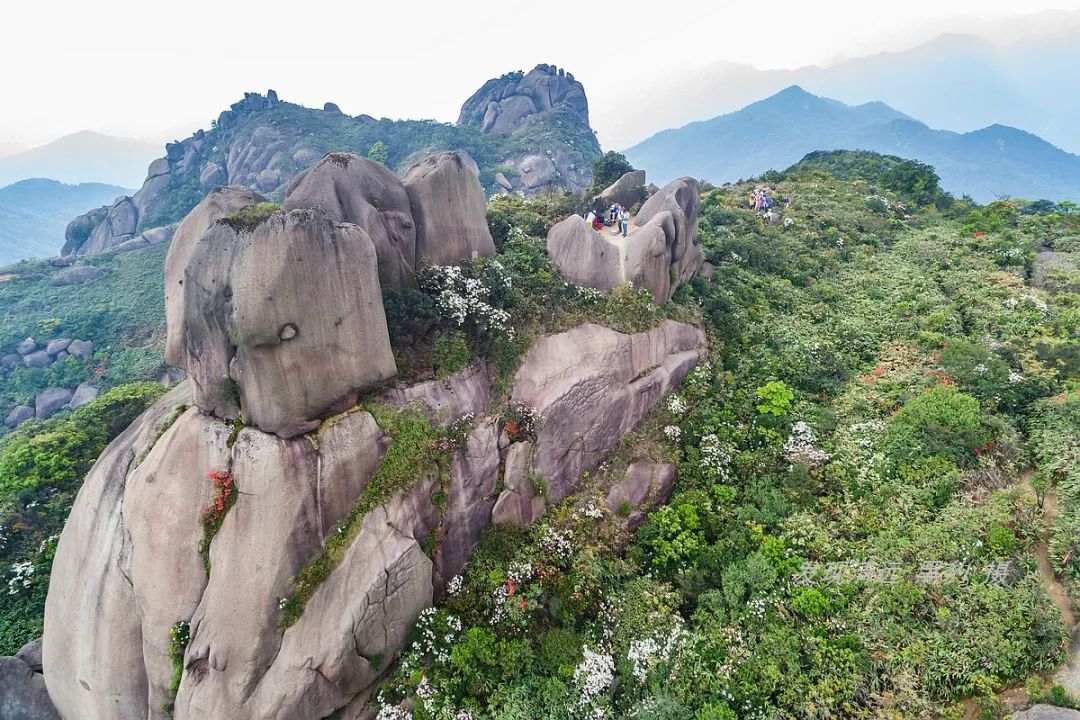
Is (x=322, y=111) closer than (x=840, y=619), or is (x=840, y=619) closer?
(x=840, y=619)

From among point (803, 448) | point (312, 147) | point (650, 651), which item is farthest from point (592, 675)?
point (312, 147)

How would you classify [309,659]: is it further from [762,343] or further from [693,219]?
[693,219]

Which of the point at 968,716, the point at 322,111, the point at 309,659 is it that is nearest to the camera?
the point at 968,716

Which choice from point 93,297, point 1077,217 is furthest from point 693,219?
point 93,297

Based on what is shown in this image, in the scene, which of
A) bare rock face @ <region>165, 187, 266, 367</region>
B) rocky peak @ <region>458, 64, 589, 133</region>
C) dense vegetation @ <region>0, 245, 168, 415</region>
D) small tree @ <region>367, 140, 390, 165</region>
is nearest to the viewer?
bare rock face @ <region>165, 187, 266, 367</region>

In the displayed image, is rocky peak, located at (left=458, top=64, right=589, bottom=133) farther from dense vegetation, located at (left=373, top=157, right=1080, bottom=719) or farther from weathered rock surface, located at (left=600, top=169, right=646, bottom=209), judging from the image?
dense vegetation, located at (left=373, top=157, right=1080, bottom=719)

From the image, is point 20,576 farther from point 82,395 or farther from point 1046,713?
point 82,395

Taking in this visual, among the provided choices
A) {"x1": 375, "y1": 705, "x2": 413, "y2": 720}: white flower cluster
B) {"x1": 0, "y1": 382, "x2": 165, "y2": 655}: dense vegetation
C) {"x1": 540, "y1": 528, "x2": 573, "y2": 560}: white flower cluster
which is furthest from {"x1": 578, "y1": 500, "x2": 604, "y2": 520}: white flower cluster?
{"x1": 0, "y1": 382, "x2": 165, "y2": 655}: dense vegetation

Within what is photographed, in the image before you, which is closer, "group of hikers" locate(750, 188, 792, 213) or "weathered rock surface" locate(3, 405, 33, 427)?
"group of hikers" locate(750, 188, 792, 213)

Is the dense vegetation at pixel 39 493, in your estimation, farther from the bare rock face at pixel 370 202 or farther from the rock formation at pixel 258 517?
the bare rock face at pixel 370 202
